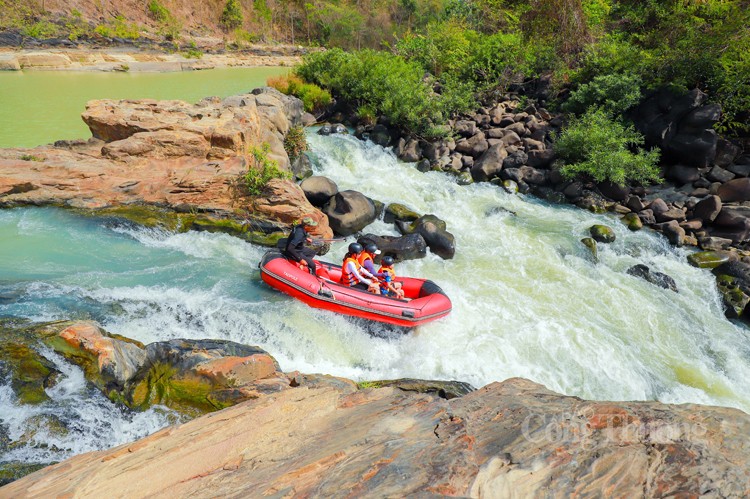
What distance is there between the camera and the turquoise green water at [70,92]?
44.8 feet

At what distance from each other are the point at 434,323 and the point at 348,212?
3.75 m

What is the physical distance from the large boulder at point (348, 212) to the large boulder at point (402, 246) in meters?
0.58

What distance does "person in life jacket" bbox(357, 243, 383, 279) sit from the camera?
8164 mm

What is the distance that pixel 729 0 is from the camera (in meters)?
13.5

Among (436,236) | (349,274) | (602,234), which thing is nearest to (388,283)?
(349,274)

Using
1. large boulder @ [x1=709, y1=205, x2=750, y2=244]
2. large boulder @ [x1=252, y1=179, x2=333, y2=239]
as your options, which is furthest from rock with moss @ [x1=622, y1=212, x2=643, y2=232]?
large boulder @ [x1=252, y1=179, x2=333, y2=239]

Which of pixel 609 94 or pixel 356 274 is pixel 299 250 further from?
pixel 609 94

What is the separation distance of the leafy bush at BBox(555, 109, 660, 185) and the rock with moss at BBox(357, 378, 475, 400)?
8877mm

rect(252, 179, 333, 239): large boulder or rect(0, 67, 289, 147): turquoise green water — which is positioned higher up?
rect(0, 67, 289, 147): turquoise green water

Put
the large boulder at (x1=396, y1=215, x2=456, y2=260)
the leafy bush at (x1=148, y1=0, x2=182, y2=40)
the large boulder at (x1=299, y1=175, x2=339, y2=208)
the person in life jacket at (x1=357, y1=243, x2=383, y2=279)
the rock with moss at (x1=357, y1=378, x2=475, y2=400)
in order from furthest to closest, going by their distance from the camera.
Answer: the leafy bush at (x1=148, y1=0, x2=182, y2=40) < the large boulder at (x1=299, y1=175, x2=339, y2=208) < the large boulder at (x1=396, y1=215, x2=456, y2=260) < the person in life jacket at (x1=357, y1=243, x2=383, y2=279) < the rock with moss at (x1=357, y1=378, x2=475, y2=400)

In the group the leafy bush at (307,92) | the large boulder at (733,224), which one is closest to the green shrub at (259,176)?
the leafy bush at (307,92)

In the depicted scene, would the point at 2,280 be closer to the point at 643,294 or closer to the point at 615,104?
the point at 643,294

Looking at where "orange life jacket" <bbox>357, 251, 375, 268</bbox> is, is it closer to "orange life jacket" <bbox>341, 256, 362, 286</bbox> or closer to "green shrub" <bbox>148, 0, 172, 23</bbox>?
"orange life jacket" <bbox>341, 256, 362, 286</bbox>

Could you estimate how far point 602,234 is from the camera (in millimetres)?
10719
